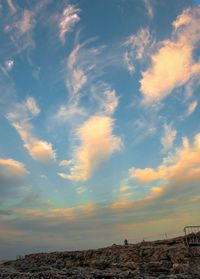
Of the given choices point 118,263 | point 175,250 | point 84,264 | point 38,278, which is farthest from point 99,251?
point 38,278

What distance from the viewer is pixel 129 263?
34.5 metres

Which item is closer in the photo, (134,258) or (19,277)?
(19,277)

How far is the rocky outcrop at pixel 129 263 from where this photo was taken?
2877cm

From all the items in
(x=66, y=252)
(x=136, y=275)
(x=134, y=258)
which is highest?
(x=66, y=252)

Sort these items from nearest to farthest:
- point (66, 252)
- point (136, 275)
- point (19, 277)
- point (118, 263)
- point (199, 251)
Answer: point (136, 275), point (19, 277), point (199, 251), point (118, 263), point (66, 252)

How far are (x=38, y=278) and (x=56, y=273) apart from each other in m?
2.30

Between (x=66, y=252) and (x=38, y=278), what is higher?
(x=66, y=252)

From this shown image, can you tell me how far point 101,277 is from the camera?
28109 millimetres

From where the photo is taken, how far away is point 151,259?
34.5m

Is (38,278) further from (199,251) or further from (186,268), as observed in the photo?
(199,251)

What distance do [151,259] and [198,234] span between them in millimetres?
6002

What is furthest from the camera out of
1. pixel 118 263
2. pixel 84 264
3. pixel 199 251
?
pixel 84 264

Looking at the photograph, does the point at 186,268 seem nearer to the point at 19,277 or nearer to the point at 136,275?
the point at 136,275

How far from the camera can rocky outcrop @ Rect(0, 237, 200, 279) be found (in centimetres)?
2877
